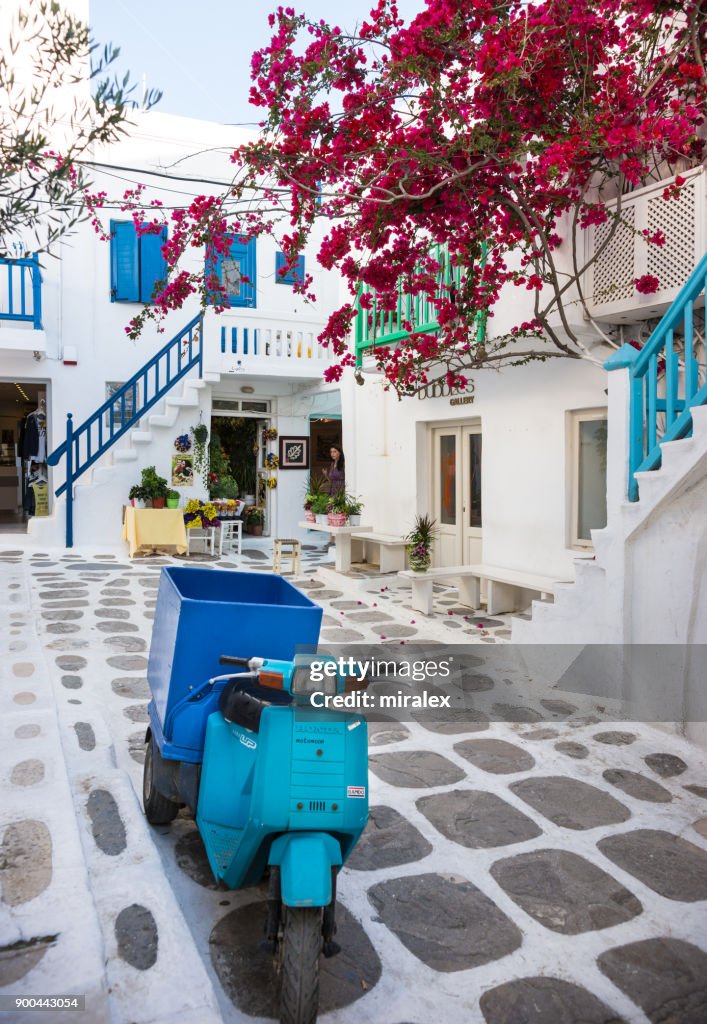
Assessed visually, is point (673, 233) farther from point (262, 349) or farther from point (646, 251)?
Result: point (262, 349)

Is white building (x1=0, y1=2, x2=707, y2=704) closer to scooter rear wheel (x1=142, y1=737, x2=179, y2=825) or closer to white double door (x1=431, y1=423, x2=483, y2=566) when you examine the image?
white double door (x1=431, y1=423, x2=483, y2=566)

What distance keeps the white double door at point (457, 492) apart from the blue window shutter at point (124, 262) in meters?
6.75

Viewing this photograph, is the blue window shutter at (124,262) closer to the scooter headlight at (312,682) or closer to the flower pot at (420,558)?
the flower pot at (420,558)

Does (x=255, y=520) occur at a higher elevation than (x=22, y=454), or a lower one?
lower

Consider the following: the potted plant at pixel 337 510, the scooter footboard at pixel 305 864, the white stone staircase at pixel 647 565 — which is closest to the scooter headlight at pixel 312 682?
the scooter footboard at pixel 305 864

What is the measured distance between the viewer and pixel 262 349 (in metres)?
14.9

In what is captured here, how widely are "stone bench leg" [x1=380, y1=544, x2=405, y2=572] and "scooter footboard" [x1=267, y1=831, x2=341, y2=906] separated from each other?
881 centimetres

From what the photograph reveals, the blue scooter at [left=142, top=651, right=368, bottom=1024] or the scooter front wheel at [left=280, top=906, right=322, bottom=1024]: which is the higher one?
the blue scooter at [left=142, top=651, right=368, bottom=1024]

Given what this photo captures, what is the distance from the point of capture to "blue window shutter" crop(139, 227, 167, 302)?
1428 cm

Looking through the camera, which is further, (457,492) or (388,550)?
(388,550)

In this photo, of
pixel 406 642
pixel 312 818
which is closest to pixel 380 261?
pixel 406 642

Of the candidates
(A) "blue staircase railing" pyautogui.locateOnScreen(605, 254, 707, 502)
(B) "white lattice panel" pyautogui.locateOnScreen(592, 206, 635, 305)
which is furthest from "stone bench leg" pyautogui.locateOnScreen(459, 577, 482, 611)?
(A) "blue staircase railing" pyautogui.locateOnScreen(605, 254, 707, 502)

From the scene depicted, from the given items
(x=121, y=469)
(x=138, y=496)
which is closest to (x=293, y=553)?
(x=138, y=496)

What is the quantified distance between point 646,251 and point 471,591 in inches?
170
